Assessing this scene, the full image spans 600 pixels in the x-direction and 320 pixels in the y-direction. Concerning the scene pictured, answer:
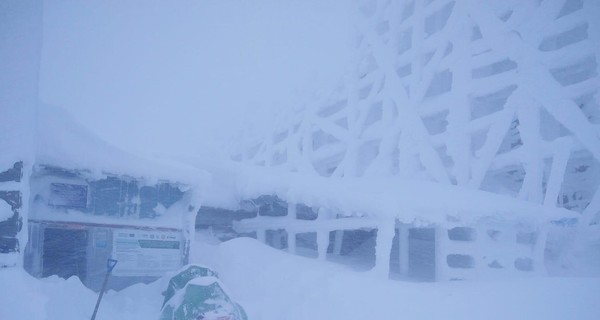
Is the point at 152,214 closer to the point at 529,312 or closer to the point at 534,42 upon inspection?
the point at 529,312

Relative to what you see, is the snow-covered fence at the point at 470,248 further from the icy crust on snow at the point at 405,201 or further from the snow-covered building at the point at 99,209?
the snow-covered building at the point at 99,209

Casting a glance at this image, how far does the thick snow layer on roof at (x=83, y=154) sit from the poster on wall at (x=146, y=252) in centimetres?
117

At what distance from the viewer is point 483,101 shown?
10875 millimetres

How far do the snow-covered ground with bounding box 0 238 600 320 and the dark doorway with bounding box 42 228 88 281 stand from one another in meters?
0.93

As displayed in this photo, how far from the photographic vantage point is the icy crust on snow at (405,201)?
628 centimetres

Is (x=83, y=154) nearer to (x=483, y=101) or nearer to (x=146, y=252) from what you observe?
(x=146, y=252)

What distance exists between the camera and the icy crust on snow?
6.28 metres

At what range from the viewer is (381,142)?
11938 millimetres

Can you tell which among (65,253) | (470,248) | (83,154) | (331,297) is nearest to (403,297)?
(331,297)

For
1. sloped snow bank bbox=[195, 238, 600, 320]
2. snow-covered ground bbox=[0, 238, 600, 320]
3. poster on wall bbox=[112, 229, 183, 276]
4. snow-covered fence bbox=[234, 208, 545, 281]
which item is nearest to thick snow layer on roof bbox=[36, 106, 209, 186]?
poster on wall bbox=[112, 229, 183, 276]

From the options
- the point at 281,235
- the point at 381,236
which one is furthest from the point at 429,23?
the point at 381,236

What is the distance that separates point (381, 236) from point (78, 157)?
565cm

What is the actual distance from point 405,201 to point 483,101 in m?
6.19

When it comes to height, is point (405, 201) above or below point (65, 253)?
above
